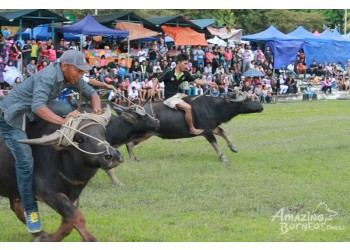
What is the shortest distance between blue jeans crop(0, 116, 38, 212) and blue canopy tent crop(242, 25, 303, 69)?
31861 millimetres

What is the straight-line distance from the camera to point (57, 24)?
3164cm

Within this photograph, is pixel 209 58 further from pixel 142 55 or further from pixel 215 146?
pixel 215 146

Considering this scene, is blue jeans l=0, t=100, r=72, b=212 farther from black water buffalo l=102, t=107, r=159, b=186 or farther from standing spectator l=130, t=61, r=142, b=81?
standing spectator l=130, t=61, r=142, b=81

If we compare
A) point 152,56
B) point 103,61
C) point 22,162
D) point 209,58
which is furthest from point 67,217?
point 209,58

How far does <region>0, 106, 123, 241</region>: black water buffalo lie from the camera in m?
6.02

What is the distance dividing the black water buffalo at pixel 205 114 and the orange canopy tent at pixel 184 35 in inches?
767

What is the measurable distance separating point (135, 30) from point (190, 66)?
3190 millimetres

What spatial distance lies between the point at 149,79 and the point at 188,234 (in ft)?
71.0

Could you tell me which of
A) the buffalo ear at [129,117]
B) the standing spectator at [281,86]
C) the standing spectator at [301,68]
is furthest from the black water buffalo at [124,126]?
the standing spectator at [301,68]

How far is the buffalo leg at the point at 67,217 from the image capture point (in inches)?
240

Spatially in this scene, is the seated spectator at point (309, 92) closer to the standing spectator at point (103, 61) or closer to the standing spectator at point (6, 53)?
the standing spectator at point (103, 61)

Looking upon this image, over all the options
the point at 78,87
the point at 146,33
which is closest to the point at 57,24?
the point at 146,33

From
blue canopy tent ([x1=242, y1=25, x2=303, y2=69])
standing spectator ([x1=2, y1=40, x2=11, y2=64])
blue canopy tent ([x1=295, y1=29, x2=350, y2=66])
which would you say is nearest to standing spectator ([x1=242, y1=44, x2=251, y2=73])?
blue canopy tent ([x1=242, y1=25, x2=303, y2=69])

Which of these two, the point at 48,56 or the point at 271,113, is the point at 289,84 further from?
the point at 48,56
